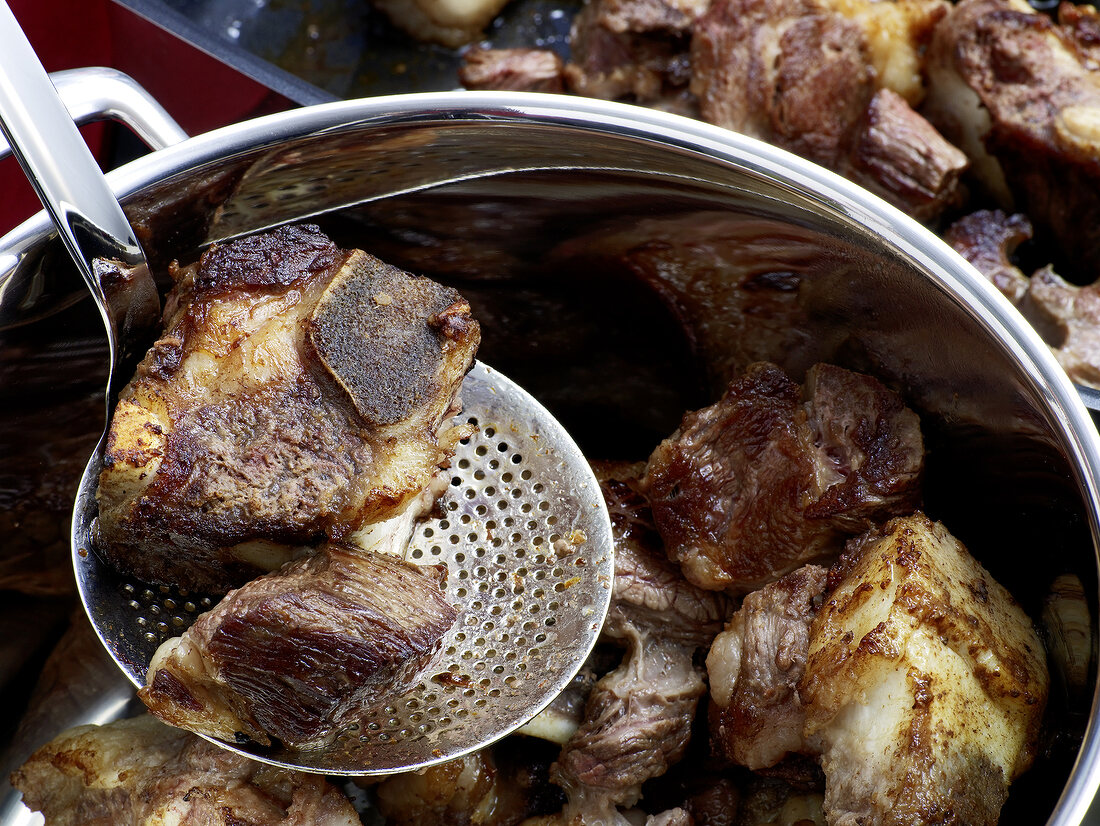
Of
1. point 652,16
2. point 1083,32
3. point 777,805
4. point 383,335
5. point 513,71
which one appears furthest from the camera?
point 513,71

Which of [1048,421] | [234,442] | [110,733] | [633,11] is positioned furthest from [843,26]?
[110,733]

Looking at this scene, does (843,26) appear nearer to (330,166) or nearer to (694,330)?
(694,330)

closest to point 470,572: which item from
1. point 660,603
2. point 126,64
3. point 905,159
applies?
point 660,603

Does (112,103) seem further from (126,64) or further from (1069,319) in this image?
(1069,319)

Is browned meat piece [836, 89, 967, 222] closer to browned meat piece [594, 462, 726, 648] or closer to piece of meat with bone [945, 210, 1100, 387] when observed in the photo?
piece of meat with bone [945, 210, 1100, 387]

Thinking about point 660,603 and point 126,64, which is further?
point 126,64

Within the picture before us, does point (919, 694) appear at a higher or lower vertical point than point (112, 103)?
lower

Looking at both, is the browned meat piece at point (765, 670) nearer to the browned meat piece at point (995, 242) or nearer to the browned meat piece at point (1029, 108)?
the browned meat piece at point (995, 242)
